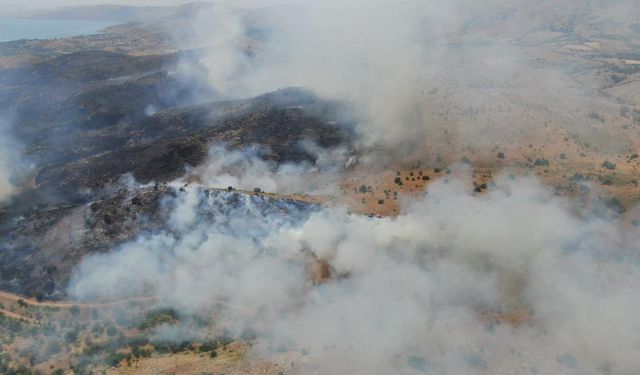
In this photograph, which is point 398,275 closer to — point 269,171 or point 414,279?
point 414,279

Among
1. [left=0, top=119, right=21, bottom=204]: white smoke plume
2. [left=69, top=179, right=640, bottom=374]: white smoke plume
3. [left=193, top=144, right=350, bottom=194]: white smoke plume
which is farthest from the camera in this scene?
[left=0, top=119, right=21, bottom=204]: white smoke plume

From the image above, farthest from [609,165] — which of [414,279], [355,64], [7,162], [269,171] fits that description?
[7,162]

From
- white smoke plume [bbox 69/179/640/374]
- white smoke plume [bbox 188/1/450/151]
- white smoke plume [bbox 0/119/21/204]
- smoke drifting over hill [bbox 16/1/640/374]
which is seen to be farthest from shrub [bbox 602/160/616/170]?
white smoke plume [bbox 0/119/21/204]

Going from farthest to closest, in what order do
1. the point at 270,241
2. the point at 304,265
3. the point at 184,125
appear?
the point at 184,125 → the point at 270,241 → the point at 304,265

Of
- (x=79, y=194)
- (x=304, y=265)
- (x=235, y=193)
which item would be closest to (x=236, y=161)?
(x=235, y=193)

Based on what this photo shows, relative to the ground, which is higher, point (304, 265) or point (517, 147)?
point (517, 147)

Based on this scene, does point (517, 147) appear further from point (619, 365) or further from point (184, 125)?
point (184, 125)

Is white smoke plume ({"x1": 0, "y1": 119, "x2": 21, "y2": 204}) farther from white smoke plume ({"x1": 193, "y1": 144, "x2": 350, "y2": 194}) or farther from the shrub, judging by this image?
the shrub

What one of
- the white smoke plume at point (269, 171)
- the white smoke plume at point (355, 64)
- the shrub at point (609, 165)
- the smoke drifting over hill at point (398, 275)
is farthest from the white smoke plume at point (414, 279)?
the white smoke plume at point (355, 64)
